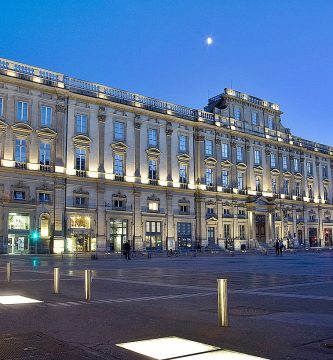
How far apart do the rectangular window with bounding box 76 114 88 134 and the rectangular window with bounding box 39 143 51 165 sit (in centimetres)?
439

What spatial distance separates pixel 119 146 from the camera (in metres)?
55.0

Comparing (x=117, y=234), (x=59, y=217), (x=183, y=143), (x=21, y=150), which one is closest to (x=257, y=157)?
(x=183, y=143)

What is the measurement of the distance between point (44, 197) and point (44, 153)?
15.3 ft

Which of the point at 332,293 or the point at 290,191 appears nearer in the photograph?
the point at 332,293

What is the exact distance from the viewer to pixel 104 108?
5428 centimetres

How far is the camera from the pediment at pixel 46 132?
158 feet

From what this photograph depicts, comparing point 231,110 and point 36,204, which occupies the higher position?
point 231,110

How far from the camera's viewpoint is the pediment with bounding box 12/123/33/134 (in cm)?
4650

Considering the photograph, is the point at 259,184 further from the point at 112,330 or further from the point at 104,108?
the point at 112,330

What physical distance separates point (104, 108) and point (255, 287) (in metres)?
42.5

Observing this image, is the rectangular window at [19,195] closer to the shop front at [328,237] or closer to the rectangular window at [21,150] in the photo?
the rectangular window at [21,150]

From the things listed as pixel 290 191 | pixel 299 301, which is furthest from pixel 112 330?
pixel 290 191

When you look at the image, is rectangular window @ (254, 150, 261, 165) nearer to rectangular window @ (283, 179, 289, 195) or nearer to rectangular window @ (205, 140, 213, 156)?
rectangular window @ (283, 179, 289, 195)

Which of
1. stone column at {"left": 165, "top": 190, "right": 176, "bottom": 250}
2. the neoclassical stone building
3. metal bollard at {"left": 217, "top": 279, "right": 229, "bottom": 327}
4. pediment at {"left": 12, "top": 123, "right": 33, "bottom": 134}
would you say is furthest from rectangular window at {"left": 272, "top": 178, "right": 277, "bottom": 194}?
metal bollard at {"left": 217, "top": 279, "right": 229, "bottom": 327}
